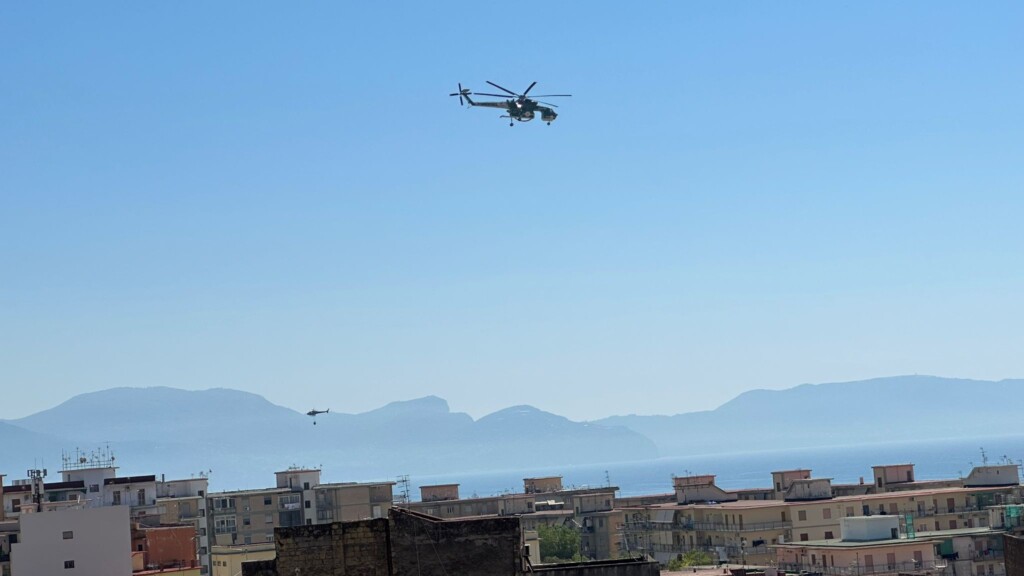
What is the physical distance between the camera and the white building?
53906mm

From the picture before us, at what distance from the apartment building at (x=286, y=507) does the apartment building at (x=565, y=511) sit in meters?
7.89

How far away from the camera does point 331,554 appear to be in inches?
1359

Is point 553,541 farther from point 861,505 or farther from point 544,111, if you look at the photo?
point 544,111

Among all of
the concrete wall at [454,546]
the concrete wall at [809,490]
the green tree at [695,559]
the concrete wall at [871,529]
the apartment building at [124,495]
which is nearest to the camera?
the concrete wall at [454,546]

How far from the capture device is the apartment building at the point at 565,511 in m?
134

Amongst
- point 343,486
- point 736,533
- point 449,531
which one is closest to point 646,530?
point 736,533

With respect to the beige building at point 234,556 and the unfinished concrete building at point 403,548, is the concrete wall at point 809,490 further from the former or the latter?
the unfinished concrete building at point 403,548

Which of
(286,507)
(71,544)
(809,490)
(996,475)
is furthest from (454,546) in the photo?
(996,475)

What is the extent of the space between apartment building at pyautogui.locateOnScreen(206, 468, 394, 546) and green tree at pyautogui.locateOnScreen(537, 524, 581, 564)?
510 inches

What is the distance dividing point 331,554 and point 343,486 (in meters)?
91.0

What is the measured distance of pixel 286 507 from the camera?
123312 mm

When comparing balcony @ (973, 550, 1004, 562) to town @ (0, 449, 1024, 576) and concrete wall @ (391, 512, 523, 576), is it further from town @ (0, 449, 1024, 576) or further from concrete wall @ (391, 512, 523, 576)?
concrete wall @ (391, 512, 523, 576)

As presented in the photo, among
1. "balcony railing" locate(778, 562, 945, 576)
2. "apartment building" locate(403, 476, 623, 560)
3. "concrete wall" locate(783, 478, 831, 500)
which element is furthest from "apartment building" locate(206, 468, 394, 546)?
"balcony railing" locate(778, 562, 945, 576)

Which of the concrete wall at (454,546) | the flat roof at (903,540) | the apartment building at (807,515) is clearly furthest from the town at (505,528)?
the flat roof at (903,540)
